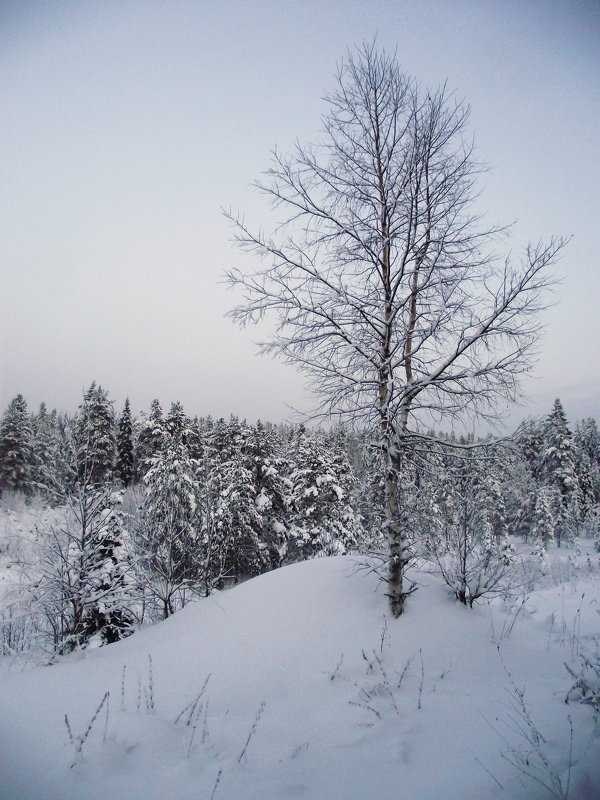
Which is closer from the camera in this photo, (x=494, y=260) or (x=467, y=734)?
(x=467, y=734)

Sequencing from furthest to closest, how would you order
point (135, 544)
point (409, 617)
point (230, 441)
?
1. point (230, 441)
2. point (135, 544)
3. point (409, 617)

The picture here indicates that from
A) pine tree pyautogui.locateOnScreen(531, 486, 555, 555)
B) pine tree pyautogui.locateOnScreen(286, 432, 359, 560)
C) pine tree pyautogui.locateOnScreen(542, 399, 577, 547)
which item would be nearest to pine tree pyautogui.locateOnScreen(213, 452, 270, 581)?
pine tree pyautogui.locateOnScreen(286, 432, 359, 560)

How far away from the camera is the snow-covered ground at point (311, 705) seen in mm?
2561

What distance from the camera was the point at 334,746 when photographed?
3.09 metres

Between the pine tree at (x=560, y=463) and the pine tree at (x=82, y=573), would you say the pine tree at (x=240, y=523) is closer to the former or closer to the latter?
the pine tree at (x=82, y=573)

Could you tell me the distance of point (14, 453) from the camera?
115 ft

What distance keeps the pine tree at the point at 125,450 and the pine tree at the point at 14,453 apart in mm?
8580

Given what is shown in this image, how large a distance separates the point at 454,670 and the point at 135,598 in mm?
6581

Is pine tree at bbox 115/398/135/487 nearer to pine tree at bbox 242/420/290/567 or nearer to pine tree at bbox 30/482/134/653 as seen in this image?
pine tree at bbox 242/420/290/567

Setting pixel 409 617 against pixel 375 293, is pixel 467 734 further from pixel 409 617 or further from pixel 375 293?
pixel 375 293

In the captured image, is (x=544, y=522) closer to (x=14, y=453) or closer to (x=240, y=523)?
(x=240, y=523)

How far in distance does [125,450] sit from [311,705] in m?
44.4

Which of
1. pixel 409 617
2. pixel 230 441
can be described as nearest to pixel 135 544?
pixel 409 617

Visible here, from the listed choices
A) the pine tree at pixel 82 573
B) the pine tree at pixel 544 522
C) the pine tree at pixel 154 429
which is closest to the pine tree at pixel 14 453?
the pine tree at pixel 154 429
